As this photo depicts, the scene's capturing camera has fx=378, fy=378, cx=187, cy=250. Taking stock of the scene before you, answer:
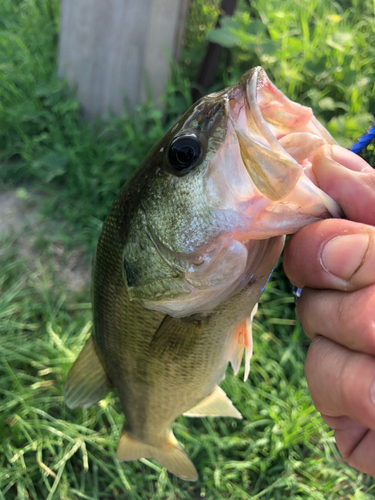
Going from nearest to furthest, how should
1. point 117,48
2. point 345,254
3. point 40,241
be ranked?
point 345,254 < point 40,241 < point 117,48

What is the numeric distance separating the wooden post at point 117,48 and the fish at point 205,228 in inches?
93.8

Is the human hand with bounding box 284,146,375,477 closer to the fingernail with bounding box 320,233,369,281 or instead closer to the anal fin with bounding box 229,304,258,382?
the fingernail with bounding box 320,233,369,281

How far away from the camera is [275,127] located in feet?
2.98

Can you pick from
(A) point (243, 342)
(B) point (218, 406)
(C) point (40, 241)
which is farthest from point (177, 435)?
(C) point (40, 241)

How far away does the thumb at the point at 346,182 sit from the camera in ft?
2.81

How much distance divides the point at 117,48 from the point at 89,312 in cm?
216

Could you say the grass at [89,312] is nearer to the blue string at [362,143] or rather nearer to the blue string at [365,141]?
the blue string at [362,143]

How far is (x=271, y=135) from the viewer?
81cm

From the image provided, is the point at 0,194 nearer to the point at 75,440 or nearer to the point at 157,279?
the point at 75,440

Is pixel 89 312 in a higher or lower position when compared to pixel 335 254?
lower

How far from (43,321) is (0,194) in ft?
4.70

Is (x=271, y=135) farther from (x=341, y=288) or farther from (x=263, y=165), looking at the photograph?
(x=341, y=288)

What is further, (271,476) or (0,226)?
(0,226)

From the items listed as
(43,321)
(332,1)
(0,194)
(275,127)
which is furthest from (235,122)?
(332,1)
